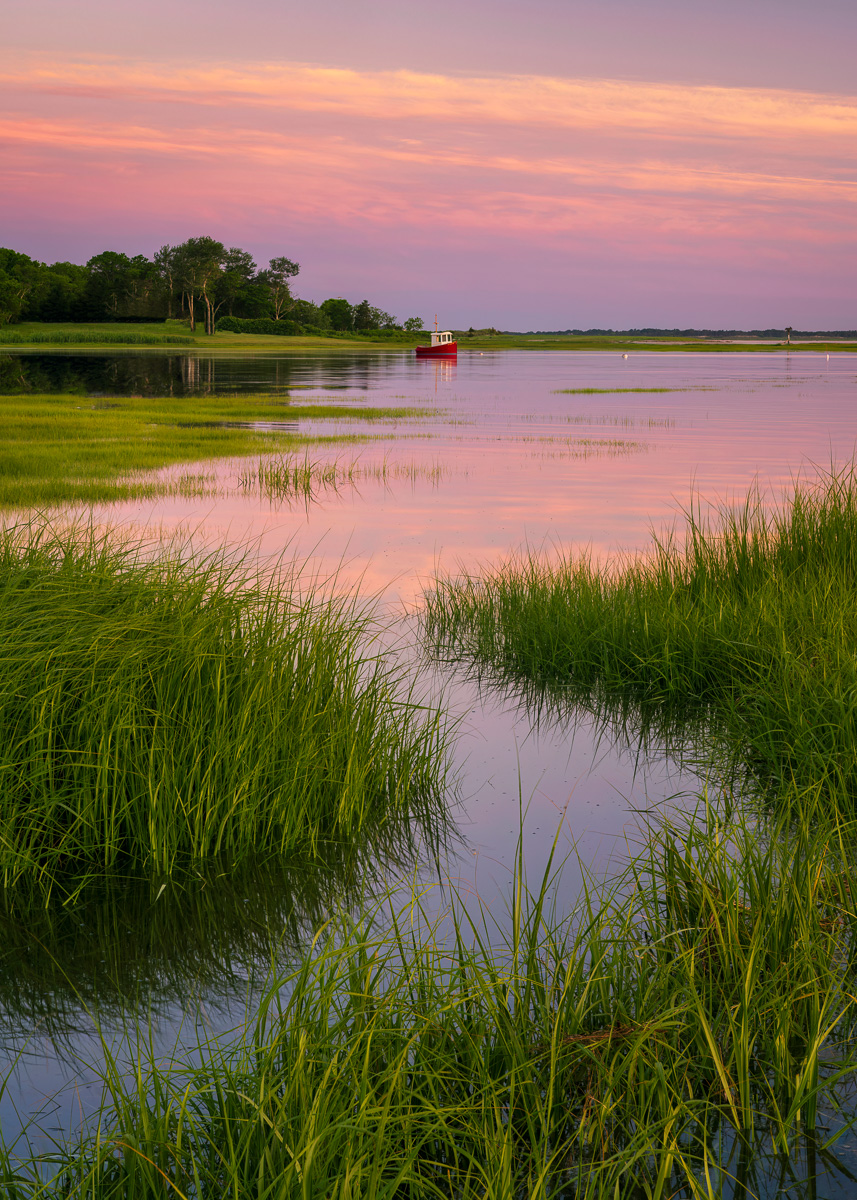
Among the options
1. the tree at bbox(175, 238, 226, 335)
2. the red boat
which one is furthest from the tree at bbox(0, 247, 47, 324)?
the red boat

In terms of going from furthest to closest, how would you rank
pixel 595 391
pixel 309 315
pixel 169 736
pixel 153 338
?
1. pixel 309 315
2. pixel 153 338
3. pixel 595 391
4. pixel 169 736

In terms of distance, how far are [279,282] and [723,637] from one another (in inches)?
6825

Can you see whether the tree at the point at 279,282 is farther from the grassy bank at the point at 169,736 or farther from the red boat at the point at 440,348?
the grassy bank at the point at 169,736

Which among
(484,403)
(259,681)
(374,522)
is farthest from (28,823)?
(484,403)

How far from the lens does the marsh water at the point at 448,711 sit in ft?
13.5

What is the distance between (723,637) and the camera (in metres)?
7.73

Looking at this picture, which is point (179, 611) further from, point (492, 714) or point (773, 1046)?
point (773, 1046)

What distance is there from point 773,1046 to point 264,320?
16643cm

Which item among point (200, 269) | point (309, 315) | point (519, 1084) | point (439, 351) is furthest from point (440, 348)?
point (519, 1084)

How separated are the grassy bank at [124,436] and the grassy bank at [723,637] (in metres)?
10.2

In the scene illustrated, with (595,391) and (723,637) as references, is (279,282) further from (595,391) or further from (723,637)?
(723,637)

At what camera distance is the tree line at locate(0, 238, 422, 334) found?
13812 cm

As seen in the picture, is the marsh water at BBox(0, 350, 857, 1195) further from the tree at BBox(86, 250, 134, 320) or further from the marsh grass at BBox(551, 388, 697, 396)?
the tree at BBox(86, 250, 134, 320)

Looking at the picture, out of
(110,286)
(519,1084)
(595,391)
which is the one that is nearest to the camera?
(519,1084)
